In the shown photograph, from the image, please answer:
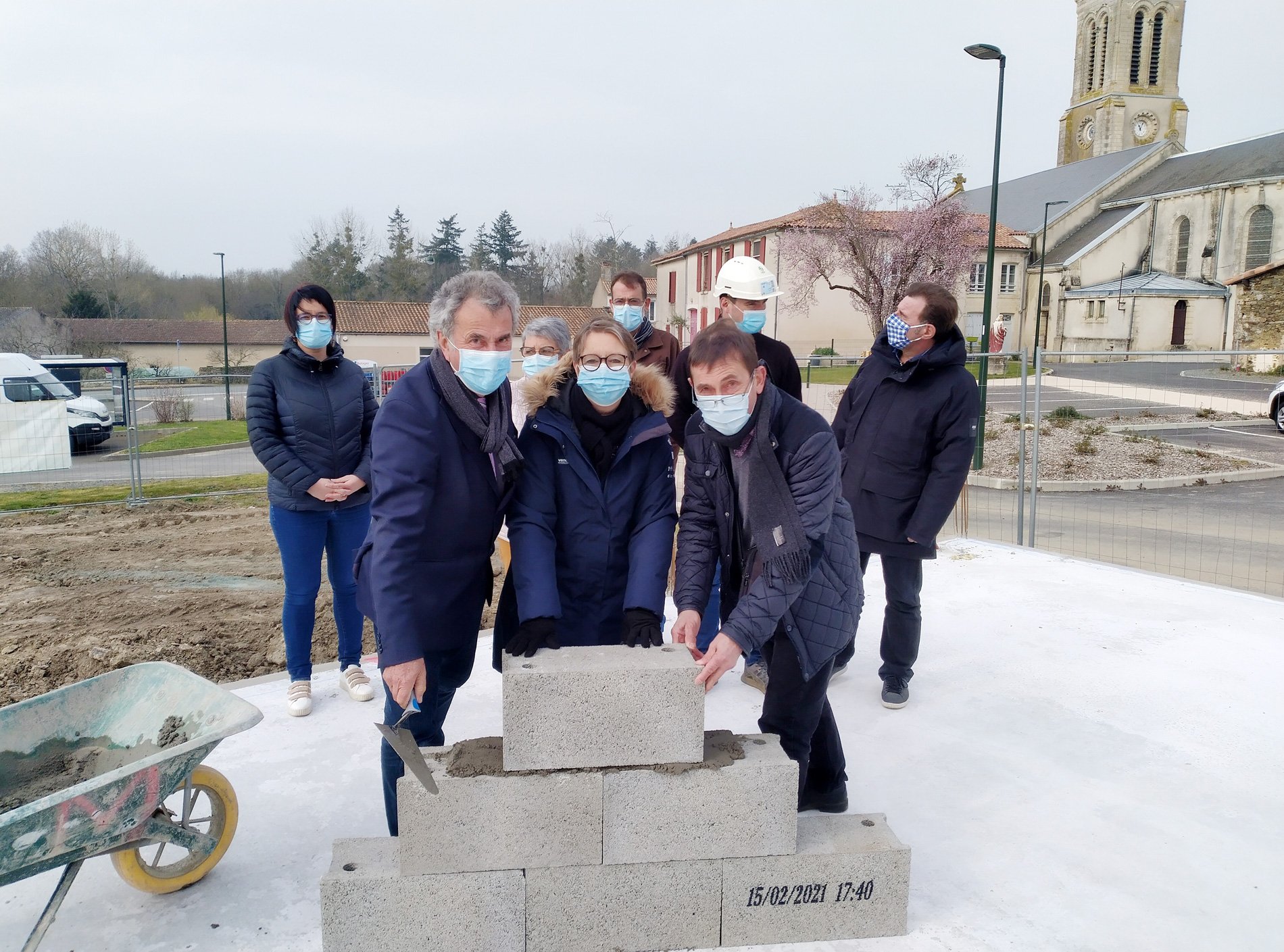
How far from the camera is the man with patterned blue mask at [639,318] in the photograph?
4.55m

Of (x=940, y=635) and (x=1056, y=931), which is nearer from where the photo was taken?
(x=1056, y=931)

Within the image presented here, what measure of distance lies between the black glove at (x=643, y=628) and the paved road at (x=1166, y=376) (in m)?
7.46

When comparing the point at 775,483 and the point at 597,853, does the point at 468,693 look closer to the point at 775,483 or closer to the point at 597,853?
the point at 597,853

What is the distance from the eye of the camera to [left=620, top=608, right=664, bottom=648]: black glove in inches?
106

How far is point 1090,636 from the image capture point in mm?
5211

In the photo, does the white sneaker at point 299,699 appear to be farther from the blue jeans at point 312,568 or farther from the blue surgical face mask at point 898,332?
the blue surgical face mask at point 898,332

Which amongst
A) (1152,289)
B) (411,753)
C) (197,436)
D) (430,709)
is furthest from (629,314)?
(1152,289)

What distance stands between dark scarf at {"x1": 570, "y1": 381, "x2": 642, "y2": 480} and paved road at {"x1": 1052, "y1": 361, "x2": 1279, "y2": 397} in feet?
24.0

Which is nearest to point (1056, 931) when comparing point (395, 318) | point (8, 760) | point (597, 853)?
point (597, 853)

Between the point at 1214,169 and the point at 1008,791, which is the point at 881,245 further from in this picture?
the point at 1008,791

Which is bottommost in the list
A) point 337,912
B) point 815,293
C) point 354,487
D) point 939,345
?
point 337,912

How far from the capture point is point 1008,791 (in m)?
3.49

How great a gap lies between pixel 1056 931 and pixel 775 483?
1.56 meters

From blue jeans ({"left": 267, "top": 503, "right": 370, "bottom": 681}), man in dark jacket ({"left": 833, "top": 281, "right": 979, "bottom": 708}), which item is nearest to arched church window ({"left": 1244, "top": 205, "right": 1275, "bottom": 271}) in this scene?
man in dark jacket ({"left": 833, "top": 281, "right": 979, "bottom": 708})
